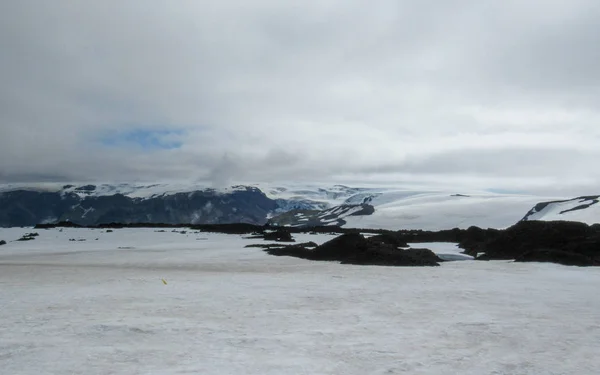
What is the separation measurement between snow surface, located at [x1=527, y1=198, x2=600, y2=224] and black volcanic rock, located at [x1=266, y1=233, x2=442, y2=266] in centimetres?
3267

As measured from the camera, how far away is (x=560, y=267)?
64.6 ft

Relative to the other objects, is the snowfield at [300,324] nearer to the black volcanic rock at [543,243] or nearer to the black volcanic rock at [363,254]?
the black volcanic rock at [363,254]

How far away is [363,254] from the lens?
918 inches

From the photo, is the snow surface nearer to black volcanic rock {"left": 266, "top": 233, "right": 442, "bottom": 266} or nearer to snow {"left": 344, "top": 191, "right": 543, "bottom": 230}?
snow {"left": 344, "top": 191, "right": 543, "bottom": 230}

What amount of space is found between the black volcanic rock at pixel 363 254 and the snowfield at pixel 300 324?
16.5 feet

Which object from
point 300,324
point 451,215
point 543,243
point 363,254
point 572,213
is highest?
point 451,215

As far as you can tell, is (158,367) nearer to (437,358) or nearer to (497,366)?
(437,358)

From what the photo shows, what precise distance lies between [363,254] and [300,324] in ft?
47.1

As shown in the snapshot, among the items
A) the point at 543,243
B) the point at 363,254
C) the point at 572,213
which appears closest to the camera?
the point at 363,254

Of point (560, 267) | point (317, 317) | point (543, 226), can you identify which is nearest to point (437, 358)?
point (317, 317)

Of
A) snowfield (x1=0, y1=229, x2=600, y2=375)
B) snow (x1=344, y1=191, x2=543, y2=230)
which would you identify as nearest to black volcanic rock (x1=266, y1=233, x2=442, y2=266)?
snowfield (x1=0, y1=229, x2=600, y2=375)

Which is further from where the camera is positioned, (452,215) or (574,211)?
(452,215)

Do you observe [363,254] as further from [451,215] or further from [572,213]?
[451,215]

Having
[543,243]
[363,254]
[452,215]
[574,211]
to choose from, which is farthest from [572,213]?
[363,254]
